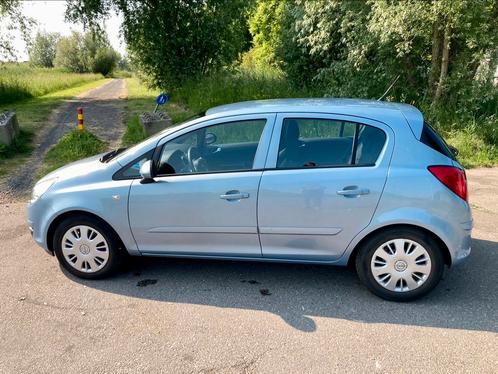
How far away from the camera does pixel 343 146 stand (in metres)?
3.67

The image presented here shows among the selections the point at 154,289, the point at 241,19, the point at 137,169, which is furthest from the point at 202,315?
the point at 241,19

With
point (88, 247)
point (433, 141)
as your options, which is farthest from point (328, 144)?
point (88, 247)

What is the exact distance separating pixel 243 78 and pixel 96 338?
490 inches

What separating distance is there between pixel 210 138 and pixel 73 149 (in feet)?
20.4

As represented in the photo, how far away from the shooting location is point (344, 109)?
3709 millimetres

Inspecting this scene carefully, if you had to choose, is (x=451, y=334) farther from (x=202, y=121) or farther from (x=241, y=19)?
(x=241, y=19)

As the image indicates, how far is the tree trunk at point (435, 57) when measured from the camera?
30.2 feet

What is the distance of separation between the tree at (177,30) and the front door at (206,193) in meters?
14.4

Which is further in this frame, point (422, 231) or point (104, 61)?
point (104, 61)

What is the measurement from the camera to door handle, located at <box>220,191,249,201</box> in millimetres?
3625

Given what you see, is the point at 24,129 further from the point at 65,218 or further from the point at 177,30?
the point at 65,218

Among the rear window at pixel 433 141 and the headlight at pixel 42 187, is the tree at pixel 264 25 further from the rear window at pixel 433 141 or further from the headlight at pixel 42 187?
the rear window at pixel 433 141

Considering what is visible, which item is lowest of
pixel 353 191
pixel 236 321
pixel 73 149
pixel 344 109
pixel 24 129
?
pixel 236 321

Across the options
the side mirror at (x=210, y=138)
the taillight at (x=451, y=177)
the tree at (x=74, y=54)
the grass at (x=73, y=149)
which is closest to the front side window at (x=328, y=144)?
the taillight at (x=451, y=177)
